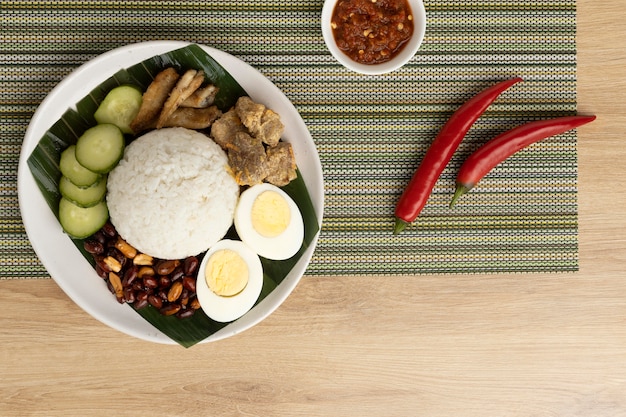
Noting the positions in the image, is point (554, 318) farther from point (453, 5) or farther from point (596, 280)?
point (453, 5)

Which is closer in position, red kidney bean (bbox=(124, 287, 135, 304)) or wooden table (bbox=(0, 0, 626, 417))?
red kidney bean (bbox=(124, 287, 135, 304))

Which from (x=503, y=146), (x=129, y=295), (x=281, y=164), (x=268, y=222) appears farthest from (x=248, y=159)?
(x=503, y=146)

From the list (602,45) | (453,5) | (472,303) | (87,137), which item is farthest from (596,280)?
(87,137)

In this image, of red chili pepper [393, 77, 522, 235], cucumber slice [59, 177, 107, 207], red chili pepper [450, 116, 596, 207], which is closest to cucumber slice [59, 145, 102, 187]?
cucumber slice [59, 177, 107, 207]

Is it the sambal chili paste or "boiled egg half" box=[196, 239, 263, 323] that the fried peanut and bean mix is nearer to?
"boiled egg half" box=[196, 239, 263, 323]

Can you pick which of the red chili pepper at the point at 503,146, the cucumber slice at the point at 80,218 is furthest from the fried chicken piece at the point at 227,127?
the red chili pepper at the point at 503,146

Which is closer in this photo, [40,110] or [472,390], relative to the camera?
[40,110]
